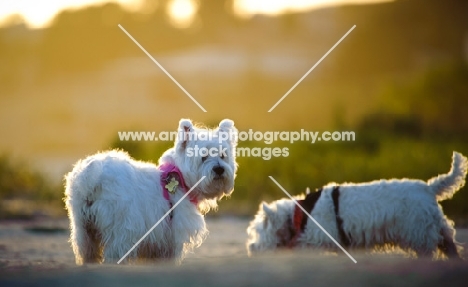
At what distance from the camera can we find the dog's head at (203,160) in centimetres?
997

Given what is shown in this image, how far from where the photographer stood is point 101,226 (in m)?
9.12

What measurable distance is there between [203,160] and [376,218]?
2.90 m

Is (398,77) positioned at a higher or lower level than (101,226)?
higher

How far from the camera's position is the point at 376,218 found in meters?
11.4

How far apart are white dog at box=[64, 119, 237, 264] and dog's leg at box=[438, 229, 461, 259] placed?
3.24 m

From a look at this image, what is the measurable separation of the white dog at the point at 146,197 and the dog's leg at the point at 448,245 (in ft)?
10.6

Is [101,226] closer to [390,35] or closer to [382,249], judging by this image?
[382,249]

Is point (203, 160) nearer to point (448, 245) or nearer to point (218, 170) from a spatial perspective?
point (218, 170)

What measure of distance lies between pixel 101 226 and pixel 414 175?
12862 millimetres

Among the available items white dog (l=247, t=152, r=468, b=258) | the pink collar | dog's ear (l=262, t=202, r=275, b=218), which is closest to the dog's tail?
white dog (l=247, t=152, r=468, b=258)

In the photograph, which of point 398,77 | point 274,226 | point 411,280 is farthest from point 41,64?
point 411,280

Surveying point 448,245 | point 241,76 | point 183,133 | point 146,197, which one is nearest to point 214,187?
point 183,133

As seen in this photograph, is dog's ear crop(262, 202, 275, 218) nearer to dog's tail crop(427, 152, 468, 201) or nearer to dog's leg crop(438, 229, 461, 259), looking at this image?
dog's tail crop(427, 152, 468, 201)

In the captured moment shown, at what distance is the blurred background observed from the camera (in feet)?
84.2
